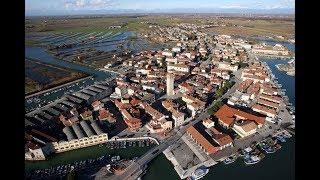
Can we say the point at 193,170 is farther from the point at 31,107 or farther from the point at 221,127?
the point at 31,107

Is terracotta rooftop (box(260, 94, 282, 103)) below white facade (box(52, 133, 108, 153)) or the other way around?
the other way around

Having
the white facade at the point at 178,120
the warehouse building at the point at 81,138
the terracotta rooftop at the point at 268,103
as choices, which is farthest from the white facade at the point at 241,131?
the warehouse building at the point at 81,138

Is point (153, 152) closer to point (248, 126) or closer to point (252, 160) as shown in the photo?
point (252, 160)

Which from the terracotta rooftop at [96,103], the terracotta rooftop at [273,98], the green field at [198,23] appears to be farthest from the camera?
the green field at [198,23]

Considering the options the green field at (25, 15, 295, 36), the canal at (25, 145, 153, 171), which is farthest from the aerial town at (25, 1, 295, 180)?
the green field at (25, 15, 295, 36)

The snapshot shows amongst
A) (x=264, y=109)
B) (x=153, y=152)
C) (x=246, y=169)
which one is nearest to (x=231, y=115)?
(x=264, y=109)

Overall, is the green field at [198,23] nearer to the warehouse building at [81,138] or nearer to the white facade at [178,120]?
the warehouse building at [81,138]

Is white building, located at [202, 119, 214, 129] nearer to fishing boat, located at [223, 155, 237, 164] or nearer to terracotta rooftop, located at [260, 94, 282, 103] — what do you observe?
fishing boat, located at [223, 155, 237, 164]
